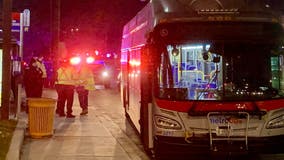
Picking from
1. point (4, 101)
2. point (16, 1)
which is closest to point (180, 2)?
point (4, 101)

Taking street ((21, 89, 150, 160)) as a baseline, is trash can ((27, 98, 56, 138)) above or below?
above

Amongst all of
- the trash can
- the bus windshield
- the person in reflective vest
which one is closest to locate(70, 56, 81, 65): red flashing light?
the person in reflective vest

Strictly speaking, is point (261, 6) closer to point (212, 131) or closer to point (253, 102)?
point (253, 102)

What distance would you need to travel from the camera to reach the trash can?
468 inches

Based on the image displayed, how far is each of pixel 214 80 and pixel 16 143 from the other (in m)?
4.09

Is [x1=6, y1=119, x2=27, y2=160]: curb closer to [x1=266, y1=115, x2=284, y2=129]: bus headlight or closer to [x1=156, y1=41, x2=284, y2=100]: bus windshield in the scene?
[x1=156, y1=41, x2=284, y2=100]: bus windshield

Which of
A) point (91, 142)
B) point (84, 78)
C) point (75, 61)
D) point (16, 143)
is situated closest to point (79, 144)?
point (91, 142)

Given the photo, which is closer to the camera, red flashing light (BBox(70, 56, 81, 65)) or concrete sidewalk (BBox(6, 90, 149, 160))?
concrete sidewalk (BBox(6, 90, 149, 160))

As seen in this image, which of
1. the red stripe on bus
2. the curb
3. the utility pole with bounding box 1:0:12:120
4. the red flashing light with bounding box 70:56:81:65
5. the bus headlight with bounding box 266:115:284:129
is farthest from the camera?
the red flashing light with bounding box 70:56:81:65

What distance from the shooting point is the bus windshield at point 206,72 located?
8.89 metres

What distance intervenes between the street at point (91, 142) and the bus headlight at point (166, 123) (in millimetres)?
1229

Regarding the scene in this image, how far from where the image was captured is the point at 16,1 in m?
39.5

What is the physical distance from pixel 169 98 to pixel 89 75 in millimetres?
8106

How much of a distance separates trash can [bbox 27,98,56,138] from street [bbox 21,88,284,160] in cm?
19
